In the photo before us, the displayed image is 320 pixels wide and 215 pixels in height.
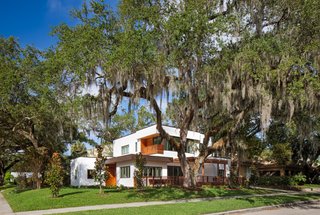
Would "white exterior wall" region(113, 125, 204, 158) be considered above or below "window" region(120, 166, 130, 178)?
above

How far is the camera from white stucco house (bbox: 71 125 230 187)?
3069cm

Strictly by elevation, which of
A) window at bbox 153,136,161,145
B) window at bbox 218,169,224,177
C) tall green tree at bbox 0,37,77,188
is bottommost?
window at bbox 218,169,224,177

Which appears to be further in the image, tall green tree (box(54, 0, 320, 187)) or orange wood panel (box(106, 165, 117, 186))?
orange wood panel (box(106, 165, 117, 186))

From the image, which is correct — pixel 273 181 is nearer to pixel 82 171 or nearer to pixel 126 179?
pixel 126 179

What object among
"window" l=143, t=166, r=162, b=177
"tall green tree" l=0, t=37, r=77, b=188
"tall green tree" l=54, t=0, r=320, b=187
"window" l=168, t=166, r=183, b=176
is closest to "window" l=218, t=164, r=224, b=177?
"window" l=168, t=166, r=183, b=176

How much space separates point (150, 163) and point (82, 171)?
28.8 feet

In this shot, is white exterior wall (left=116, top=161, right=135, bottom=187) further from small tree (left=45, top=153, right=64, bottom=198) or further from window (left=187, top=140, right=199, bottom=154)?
small tree (left=45, top=153, right=64, bottom=198)

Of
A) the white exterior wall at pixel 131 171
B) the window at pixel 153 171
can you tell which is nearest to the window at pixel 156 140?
the white exterior wall at pixel 131 171

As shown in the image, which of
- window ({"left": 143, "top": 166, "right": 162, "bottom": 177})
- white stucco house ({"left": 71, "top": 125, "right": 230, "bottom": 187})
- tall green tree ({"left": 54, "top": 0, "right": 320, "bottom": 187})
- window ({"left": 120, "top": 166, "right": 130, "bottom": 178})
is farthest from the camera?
window ({"left": 120, "top": 166, "right": 130, "bottom": 178})

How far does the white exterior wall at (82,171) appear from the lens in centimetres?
3481

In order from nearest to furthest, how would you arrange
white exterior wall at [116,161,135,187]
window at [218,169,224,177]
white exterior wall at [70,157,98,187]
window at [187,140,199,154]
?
1. white exterior wall at [116,161,135,187]
2. window at [187,140,199,154]
3. white exterior wall at [70,157,98,187]
4. window at [218,169,224,177]

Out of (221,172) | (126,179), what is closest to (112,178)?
(126,179)

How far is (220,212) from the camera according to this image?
13.1 metres

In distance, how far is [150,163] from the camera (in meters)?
30.8
